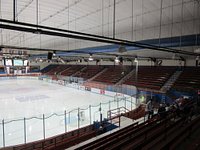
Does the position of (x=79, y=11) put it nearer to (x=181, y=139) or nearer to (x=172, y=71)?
(x=181, y=139)

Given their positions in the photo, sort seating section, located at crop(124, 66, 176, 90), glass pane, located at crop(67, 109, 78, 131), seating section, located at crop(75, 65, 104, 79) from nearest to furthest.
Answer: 1. glass pane, located at crop(67, 109, 78, 131)
2. seating section, located at crop(124, 66, 176, 90)
3. seating section, located at crop(75, 65, 104, 79)

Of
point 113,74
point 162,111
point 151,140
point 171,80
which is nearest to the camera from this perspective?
point 151,140

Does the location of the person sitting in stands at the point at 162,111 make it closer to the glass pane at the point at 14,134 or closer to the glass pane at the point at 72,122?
the glass pane at the point at 72,122

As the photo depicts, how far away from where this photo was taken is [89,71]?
27453 mm

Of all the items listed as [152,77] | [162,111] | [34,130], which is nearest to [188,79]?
[152,77]

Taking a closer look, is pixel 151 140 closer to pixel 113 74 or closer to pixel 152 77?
pixel 152 77

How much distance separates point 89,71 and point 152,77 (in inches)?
485

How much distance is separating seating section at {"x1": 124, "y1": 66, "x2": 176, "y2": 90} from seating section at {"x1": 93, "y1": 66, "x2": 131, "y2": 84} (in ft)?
5.90

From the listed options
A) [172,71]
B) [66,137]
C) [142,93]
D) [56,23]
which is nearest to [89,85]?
[142,93]

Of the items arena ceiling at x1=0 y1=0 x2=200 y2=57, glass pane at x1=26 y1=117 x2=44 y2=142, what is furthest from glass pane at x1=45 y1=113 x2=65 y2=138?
arena ceiling at x1=0 y1=0 x2=200 y2=57

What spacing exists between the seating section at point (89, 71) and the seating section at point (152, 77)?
7601 mm

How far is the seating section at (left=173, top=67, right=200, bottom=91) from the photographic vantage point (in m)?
13.9

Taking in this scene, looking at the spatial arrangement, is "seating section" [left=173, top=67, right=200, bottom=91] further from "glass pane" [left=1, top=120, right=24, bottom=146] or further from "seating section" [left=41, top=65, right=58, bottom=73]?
"seating section" [left=41, top=65, right=58, bottom=73]

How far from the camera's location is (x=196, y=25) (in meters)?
8.62
